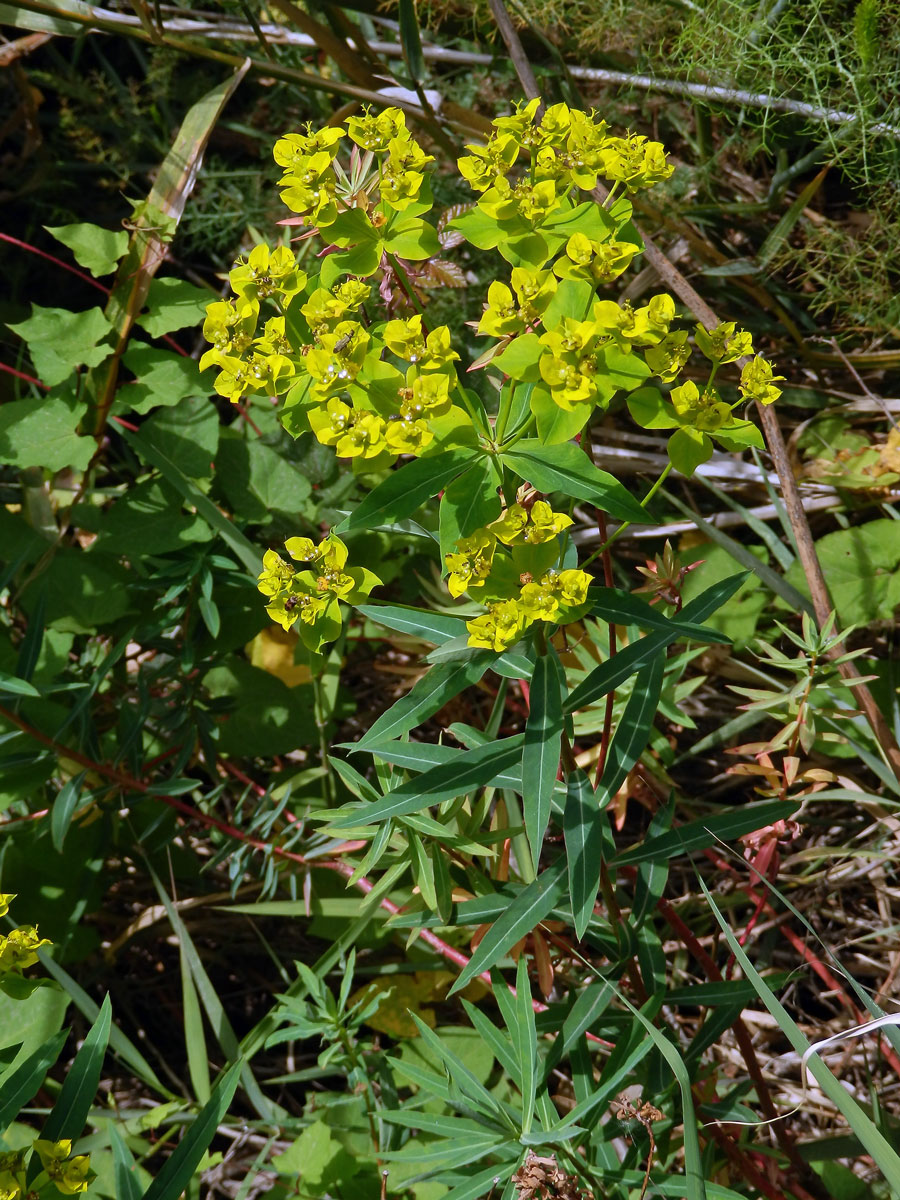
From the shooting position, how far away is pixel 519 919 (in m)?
1.37

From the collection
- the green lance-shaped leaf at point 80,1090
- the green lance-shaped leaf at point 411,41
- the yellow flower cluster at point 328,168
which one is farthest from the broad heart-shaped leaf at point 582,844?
the green lance-shaped leaf at point 411,41

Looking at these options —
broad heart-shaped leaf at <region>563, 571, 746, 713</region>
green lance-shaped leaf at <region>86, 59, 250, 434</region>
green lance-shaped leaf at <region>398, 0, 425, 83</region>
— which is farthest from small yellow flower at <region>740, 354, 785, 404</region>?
green lance-shaped leaf at <region>86, 59, 250, 434</region>

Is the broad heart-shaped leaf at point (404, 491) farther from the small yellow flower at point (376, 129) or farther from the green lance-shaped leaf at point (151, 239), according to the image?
the green lance-shaped leaf at point (151, 239)

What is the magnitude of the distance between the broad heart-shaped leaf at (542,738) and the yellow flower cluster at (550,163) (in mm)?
562

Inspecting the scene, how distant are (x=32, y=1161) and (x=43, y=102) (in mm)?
2989

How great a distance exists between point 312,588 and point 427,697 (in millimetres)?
200

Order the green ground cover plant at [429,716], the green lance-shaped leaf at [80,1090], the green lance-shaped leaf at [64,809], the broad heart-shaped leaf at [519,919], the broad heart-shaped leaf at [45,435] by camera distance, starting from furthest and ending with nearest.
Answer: the broad heart-shaped leaf at [45,435] → the green lance-shaped leaf at [64,809] → the green lance-shaped leaf at [80,1090] → the broad heart-shaped leaf at [519,919] → the green ground cover plant at [429,716]

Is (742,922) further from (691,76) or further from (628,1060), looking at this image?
(691,76)

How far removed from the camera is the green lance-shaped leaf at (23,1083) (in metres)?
1.38

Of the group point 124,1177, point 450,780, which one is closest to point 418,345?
point 450,780

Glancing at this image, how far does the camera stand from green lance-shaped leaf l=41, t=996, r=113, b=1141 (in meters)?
1.44

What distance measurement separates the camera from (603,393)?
1129mm

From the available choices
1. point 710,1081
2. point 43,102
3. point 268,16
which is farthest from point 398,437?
point 43,102

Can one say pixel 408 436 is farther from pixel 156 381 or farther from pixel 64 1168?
pixel 156 381
